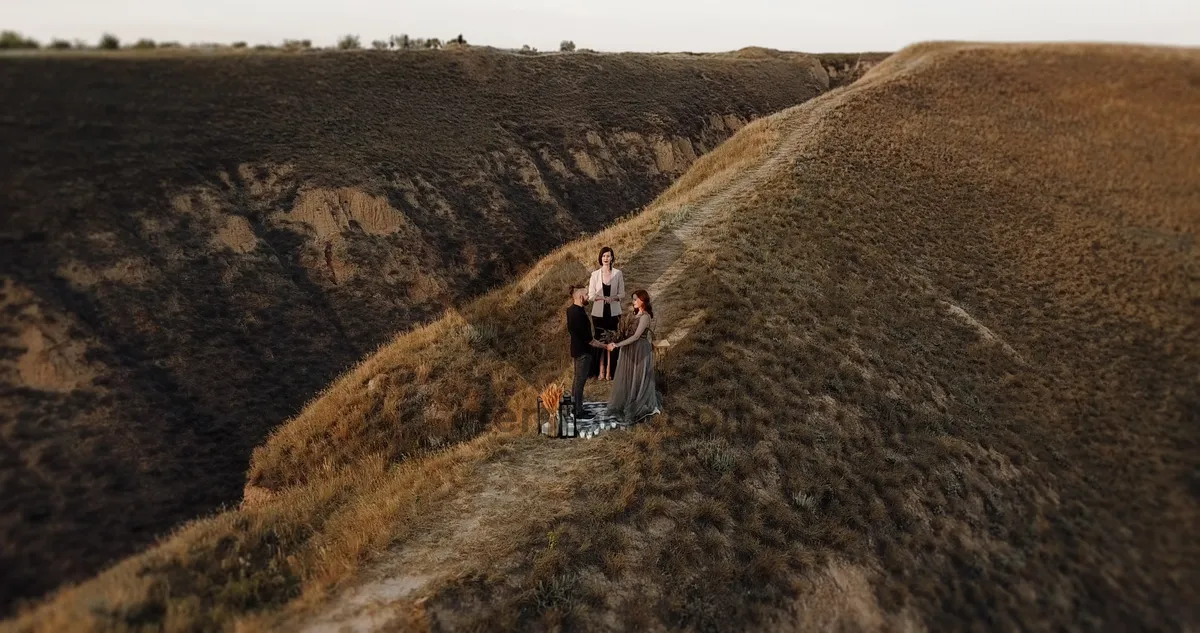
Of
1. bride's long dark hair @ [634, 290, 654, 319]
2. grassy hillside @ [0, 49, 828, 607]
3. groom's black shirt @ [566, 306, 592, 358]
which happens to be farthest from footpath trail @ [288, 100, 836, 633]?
grassy hillside @ [0, 49, 828, 607]

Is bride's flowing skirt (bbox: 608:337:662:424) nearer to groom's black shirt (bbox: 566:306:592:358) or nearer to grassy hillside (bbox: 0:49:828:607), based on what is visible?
groom's black shirt (bbox: 566:306:592:358)

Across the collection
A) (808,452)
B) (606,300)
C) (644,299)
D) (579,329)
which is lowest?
(808,452)

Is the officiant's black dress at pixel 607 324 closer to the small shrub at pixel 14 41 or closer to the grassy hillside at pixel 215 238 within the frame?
the grassy hillside at pixel 215 238

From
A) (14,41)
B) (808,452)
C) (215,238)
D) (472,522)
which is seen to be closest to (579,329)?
(472,522)

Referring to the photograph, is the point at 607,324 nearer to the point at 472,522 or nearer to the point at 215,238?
the point at 472,522

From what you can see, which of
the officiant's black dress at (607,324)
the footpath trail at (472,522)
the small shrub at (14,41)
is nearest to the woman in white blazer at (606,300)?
the officiant's black dress at (607,324)

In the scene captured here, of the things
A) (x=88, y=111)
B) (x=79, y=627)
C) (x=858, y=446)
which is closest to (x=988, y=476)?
(x=858, y=446)

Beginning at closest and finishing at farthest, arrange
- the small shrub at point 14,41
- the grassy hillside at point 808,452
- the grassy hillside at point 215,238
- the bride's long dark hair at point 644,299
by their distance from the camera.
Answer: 1. the grassy hillside at point 808,452
2. the bride's long dark hair at point 644,299
3. the grassy hillside at point 215,238
4. the small shrub at point 14,41
